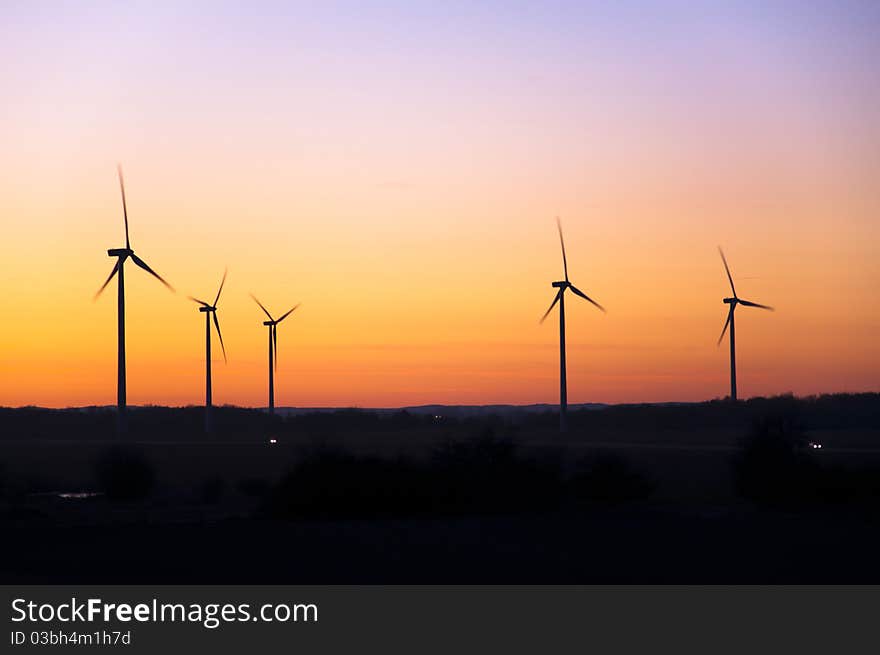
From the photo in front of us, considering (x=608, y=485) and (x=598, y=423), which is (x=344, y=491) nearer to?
(x=608, y=485)

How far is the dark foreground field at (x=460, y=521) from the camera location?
28.2m

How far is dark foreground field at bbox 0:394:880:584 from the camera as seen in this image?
2816cm

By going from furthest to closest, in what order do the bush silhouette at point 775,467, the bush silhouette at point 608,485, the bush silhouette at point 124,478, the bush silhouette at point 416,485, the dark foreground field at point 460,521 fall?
the bush silhouette at point 124,478 → the bush silhouette at point 608,485 → the bush silhouette at point 775,467 → the bush silhouette at point 416,485 → the dark foreground field at point 460,521

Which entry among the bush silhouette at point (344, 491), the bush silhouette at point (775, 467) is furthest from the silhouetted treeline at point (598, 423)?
the bush silhouette at point (344, 491)

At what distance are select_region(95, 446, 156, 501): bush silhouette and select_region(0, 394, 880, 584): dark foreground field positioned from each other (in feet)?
0.38

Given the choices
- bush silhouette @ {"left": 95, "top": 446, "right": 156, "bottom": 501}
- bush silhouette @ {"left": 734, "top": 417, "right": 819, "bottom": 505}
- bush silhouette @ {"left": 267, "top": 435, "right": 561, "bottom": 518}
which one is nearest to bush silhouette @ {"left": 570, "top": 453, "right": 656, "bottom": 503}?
bush silhouette @ {"left": 267, "top": 435, "right": 561, "bottom": 518}

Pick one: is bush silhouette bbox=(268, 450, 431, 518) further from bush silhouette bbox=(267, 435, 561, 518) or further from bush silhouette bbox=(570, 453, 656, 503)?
bush silhouette bbox=(570, 453, 656, 503)

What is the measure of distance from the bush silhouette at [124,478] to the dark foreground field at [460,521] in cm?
12

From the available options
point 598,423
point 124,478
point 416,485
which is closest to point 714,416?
point 598,423

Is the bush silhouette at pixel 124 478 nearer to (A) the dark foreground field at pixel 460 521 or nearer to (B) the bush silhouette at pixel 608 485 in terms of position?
(A) the dark foreground field at pixel 460 521

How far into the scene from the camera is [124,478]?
197ft
